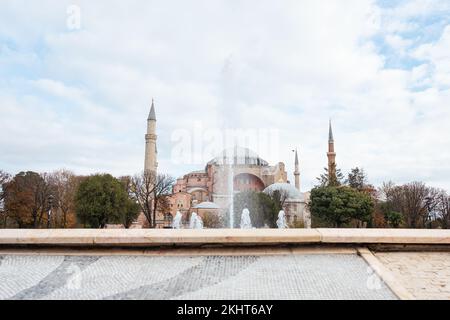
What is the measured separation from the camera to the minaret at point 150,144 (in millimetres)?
39875

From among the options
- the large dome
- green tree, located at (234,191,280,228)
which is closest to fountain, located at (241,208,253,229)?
green tree, located at (234,191,280,228)

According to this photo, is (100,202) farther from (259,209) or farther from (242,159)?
(242,159)

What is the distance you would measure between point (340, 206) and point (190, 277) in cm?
2846

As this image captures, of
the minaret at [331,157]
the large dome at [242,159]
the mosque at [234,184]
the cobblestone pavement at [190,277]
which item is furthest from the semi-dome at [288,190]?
the cobblestone pavement at [190,277]

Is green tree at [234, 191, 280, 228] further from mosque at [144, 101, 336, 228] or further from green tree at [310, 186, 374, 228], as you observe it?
mosque at [144, 101, 336, 228]

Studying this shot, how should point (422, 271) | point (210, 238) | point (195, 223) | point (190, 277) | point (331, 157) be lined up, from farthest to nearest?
point (331, 157)
point (195, 223)
point (210, 238)
point (422, 271)
point (190, 277)

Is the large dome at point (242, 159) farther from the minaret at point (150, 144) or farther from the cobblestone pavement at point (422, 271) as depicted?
the cobblestone pavement at point (422, 271)

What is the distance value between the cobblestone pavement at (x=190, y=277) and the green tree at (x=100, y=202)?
22998mm

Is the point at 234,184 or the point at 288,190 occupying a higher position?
the point at 234,184

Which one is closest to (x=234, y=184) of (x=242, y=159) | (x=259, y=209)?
(x=242, y=159)

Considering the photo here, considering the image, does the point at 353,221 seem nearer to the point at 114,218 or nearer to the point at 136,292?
the point at 114,218

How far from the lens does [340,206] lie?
99.0ft
